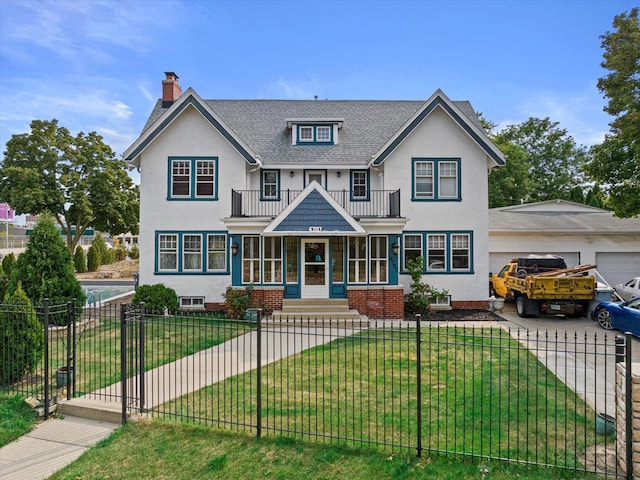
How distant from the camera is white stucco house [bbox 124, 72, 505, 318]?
55.3 ft

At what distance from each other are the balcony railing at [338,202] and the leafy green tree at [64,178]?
1704 centimetres

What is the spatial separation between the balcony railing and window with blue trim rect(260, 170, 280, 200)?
273mm

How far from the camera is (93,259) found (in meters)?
37.4

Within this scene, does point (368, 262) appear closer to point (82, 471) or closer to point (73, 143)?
point (82, 471)

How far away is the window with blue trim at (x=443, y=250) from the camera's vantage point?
17688 millimetres

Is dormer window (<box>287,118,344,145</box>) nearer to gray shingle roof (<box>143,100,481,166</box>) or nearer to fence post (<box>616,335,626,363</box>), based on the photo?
gray shingle roof (<box>143,100,481,166</box>)

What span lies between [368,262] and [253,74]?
30.1 feet

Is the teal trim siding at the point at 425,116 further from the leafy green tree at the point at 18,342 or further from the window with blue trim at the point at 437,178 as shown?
the leafy green tree at the point at 18,342

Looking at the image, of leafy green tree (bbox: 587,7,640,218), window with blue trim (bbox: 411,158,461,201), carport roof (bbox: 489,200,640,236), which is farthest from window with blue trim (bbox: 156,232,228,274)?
leafy green tree (bbox: 587,7,640,218)

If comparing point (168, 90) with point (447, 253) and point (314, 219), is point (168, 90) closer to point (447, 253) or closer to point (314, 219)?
point (314, 219)

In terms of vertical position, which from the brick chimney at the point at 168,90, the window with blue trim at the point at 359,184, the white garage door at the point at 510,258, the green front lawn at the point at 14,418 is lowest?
the green front lawn at the point at 14,418

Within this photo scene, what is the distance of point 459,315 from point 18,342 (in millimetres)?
14099

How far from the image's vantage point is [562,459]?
212 inches

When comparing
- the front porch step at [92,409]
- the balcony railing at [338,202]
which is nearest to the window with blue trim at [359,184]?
the balcony railing at [338,202]
